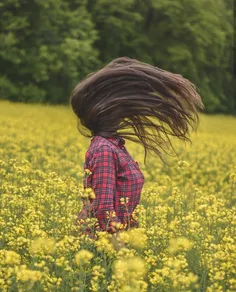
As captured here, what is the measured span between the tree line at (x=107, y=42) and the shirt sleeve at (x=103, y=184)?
1192 inches

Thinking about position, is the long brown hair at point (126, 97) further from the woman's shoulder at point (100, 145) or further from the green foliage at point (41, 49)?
the green foliage at point (41, 49)

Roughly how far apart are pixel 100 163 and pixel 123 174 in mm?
192

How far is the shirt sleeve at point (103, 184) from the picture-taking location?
152 inches

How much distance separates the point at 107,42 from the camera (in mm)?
43281

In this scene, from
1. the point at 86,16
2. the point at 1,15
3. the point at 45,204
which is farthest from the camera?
the point at 86,16

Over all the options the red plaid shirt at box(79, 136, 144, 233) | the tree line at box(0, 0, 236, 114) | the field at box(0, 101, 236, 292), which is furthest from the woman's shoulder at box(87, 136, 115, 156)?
the tree line at box(0, 0, 236, 114)

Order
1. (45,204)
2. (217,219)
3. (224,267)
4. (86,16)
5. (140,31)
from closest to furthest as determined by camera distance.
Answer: (224,267) < (217,219) < (45,204) < (86,16) < (140,31)

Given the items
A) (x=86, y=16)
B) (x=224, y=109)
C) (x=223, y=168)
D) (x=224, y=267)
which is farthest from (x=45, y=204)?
(x=224, y=109)

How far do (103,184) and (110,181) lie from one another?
4cm

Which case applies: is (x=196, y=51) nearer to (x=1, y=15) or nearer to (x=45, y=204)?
(x=1, y=15)

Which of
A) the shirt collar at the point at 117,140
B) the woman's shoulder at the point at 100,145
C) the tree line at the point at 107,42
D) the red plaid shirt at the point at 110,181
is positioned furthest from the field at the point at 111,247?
the tree line at the point at 107,42

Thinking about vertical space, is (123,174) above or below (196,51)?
above

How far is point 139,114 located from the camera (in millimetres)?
4105

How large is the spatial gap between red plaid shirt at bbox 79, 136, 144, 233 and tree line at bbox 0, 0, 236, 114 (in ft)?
98.9
